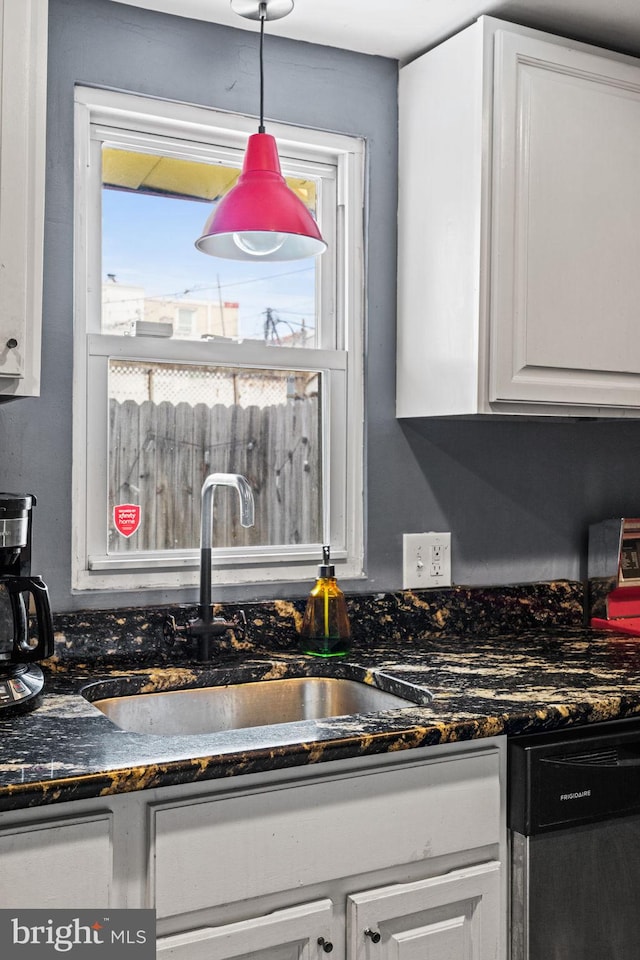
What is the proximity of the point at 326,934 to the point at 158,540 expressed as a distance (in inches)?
36.7

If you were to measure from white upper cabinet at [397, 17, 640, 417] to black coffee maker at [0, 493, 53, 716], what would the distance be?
0.97 m

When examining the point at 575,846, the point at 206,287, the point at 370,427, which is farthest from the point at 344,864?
the point at 206,287

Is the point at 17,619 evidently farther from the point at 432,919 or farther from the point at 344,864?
the point at 432,919

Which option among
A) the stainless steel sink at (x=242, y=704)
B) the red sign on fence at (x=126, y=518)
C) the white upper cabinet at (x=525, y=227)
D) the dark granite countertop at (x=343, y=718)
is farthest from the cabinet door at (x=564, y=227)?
the red sign on fence at (x=126, y=518)

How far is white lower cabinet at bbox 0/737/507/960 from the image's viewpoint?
4.13 ft

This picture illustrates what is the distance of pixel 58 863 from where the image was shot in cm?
124

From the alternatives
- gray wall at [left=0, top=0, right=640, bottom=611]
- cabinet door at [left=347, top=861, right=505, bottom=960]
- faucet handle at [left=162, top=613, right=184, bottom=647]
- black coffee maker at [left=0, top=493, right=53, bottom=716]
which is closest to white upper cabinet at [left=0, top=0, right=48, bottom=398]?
black coffee maker at [left=0, top=493, right=53, bottom=716]

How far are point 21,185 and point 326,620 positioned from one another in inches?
41.3

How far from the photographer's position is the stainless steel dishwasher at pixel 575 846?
157 centimetres

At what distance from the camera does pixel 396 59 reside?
2275 mm

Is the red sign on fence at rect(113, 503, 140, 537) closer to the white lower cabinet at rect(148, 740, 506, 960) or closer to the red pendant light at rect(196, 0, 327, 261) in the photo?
the red pendant light at rect(196, 0, 327, 261)

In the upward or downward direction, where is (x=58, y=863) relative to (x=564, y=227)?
downward

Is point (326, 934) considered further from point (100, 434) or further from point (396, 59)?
point (396, 59)

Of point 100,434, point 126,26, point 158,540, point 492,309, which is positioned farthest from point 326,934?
point 126,26
